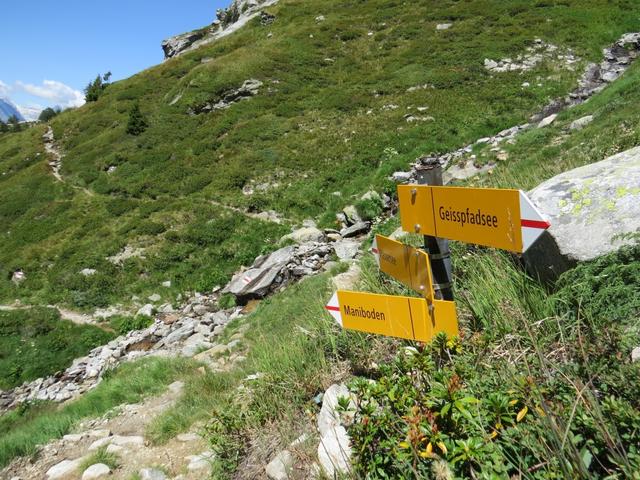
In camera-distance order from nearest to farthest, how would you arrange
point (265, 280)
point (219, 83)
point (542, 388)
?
point (542, 388)
point (265, 280)
point (219, 83)

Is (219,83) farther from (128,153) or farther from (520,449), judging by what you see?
(520,449)

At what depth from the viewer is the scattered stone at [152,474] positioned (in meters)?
4.14

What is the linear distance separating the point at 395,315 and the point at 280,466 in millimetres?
1520

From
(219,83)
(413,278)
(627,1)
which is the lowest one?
(413,278)

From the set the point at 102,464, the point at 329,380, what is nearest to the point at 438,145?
the point at 329,380

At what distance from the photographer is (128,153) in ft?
86.6

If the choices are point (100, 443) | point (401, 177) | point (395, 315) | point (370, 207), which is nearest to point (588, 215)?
point (395, 315)

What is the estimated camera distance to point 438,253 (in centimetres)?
334

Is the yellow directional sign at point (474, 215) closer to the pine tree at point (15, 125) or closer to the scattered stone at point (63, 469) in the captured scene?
the scattered stone at point (63, 469)

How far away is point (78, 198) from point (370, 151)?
17077mm

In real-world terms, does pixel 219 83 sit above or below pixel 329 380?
above

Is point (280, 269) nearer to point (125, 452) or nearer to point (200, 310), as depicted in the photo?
point (200, 310)

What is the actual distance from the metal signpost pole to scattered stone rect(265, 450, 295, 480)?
1.80 meters

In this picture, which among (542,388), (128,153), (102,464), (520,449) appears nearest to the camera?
(520,449)
